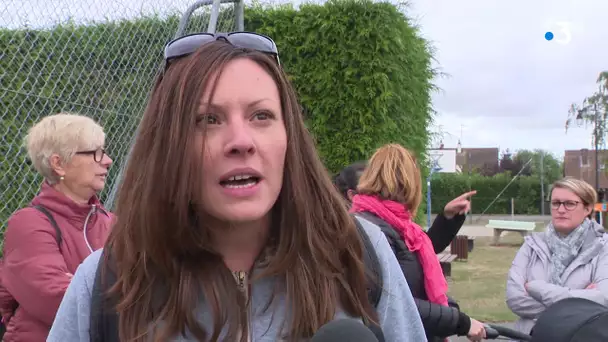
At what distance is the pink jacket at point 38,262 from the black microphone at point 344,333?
5.17ft

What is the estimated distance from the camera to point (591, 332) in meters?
1.58

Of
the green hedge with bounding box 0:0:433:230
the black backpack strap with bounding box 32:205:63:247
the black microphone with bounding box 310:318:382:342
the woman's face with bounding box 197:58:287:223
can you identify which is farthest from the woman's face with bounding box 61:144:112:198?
the black microphone with bounding box 310:318:382:342

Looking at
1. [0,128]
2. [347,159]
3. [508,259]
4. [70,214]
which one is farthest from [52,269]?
[508,259]

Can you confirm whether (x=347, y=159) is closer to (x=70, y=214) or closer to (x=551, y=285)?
(x=551, y=285)

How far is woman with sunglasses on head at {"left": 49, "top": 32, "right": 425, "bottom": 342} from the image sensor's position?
47.6 inches

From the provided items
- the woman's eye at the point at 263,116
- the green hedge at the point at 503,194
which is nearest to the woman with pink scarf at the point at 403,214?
the woman's eye at the point at 263,116

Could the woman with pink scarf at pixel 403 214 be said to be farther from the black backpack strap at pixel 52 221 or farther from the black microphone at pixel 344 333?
the black microphone at pixel 344 333

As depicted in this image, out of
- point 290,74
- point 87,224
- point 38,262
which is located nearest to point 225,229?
point 38,262

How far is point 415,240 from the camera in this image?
10.7 ft

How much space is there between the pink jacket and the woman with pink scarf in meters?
1.44

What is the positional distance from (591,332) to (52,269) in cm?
197

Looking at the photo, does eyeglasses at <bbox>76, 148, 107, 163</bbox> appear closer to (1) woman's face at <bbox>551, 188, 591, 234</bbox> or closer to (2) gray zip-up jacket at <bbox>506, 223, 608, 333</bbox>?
(2) gray zip-up jacket at <bbox>506, 223, 608, 333</bbox>

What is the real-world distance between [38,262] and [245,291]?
1.49 metres

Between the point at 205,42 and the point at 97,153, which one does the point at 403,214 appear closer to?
the point at 97,153
